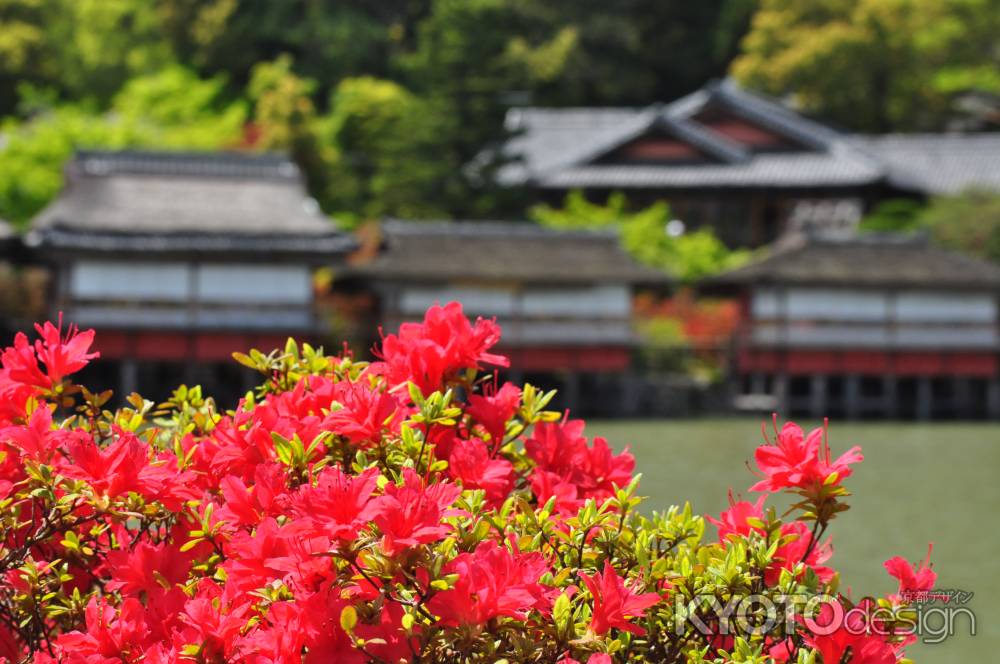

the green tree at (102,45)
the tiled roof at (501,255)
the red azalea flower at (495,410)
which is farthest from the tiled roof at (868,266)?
the red azalea flower at (495,410)

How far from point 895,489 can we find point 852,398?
13.4 meters

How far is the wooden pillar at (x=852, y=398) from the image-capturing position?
93.9 feet

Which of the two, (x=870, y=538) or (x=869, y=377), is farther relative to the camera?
(x=869, y=377)

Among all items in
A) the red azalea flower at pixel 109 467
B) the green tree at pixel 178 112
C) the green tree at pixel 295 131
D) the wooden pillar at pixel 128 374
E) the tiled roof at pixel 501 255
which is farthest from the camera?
the green tree at pixel 178 112

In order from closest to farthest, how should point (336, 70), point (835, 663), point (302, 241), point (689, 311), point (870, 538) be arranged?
point (835, 663), point (870, 538), point (302, 241), point (689, 311), point (336, 70)

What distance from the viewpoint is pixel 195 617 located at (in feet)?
7.66

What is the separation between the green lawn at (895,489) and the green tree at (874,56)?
15527 mm

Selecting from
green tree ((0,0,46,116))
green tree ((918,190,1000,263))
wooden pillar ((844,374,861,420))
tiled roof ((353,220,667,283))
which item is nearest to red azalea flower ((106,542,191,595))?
tiled roof ((353,220,667,283))

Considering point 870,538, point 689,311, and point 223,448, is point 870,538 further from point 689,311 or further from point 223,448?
point 689,311

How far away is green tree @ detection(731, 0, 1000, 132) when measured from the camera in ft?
129

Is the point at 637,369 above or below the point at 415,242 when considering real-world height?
below

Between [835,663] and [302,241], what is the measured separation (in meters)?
24.1

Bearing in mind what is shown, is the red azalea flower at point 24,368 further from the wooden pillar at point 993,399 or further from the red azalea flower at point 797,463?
the wooden pillar at point 993,399

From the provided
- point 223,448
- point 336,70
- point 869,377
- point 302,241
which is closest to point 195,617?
point 223,448
